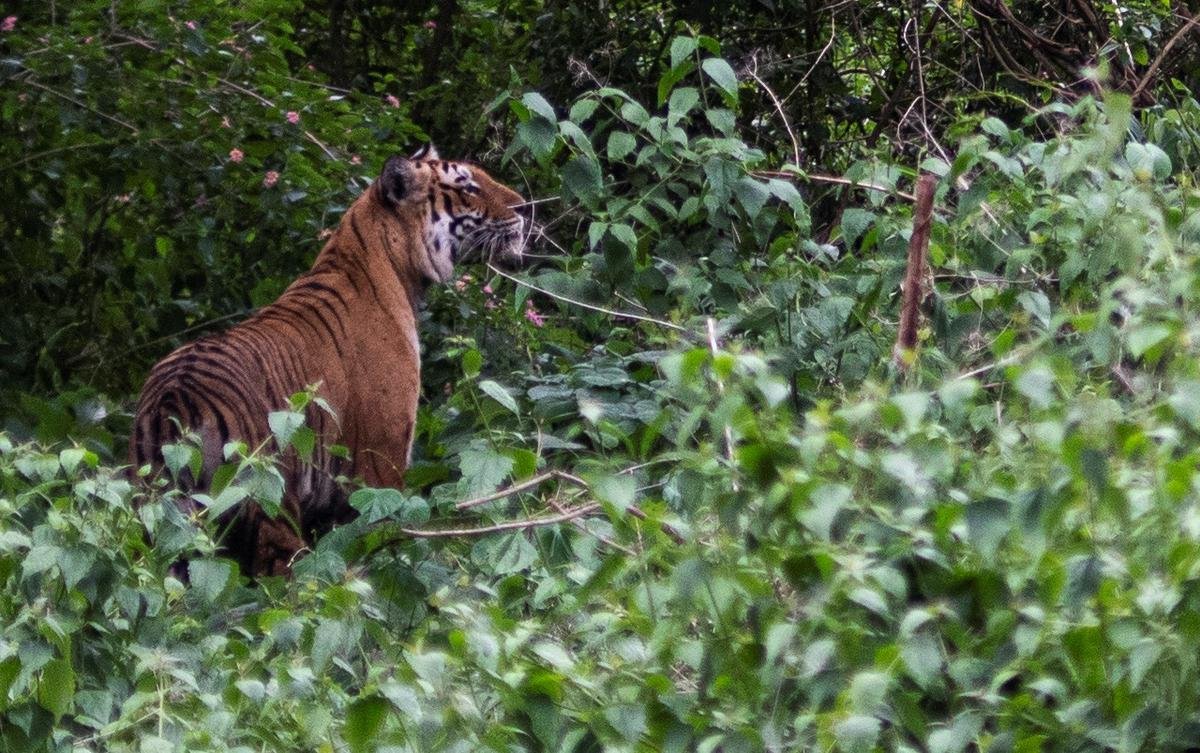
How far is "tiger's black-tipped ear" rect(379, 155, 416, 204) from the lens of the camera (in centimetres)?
575

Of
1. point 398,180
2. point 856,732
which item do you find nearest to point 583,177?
point 398,180

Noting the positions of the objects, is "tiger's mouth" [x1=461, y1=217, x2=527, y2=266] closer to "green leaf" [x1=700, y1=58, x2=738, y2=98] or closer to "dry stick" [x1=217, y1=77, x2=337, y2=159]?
"dry stick" [x1=217, y1=77, x2=337, y2=159]

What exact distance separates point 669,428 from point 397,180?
7.32 feet

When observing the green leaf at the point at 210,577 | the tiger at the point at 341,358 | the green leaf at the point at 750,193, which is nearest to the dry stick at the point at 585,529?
the green leaf at the point at 210,577

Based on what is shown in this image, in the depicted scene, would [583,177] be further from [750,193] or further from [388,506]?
[388,506]

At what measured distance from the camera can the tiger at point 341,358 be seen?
4852 mm

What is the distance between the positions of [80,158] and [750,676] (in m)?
4.35

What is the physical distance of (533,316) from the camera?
5867mm

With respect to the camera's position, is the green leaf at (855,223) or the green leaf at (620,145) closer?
the green leaf at (620,145)

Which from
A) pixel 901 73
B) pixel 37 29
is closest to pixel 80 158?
pixel 37 29

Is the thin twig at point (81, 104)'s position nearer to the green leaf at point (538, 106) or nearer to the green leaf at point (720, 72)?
the green leaf at point (538, 106)

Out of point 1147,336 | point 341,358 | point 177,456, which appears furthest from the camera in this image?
point 341,358

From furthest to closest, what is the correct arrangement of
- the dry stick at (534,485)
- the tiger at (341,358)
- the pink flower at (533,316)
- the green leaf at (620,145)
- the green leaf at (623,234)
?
the pink flower at (533,316), the tiger at (341,358), the green leaf at (623,234), the green leaf at (620,145), the dry stick at (534,485)

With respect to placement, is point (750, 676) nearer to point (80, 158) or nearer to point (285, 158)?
point (285, 158)
